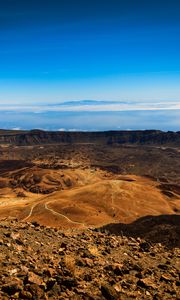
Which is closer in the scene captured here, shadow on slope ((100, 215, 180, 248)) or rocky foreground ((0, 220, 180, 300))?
rocky foreground ((0, 220, 180, 300))

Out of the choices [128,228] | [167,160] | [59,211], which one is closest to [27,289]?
[128,228]

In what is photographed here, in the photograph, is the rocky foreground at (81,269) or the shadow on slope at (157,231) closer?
the rocky foreground at (81,269)

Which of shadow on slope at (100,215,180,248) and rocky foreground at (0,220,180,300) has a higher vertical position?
rocky foreground at (0,220,180,300)

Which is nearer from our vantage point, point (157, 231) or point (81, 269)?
point (81, 269)

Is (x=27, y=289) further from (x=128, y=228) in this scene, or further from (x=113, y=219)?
(x=113, y=219)

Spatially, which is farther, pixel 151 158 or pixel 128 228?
pixel 151 158

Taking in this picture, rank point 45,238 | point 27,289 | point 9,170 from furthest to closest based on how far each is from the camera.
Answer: point 9,170 → point 45,238 → point 27,289

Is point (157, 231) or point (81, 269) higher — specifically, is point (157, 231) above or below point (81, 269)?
below

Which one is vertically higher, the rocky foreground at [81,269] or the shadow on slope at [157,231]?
the rocky foreground at [81,269]
